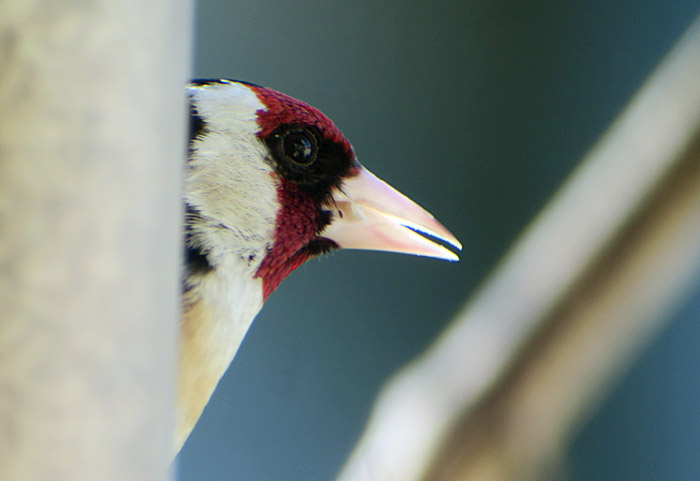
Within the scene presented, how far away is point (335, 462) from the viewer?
0.89 m

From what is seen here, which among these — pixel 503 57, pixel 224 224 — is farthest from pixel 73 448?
pixel 503 57

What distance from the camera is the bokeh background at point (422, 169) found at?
0.81 m

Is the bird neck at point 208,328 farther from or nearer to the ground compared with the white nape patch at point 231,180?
nearer to the ground

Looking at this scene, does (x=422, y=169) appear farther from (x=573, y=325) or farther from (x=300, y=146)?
(x=573, y=325)

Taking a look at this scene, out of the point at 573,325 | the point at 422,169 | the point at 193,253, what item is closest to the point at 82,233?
the point at 573,325

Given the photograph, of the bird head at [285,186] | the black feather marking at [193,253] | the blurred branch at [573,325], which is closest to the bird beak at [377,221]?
the bird head at [285,186]

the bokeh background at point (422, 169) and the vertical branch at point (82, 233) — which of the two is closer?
the vertical branch at point (82, 233)

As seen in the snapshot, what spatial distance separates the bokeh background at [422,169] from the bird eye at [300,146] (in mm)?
138

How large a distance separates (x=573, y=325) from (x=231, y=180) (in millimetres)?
532

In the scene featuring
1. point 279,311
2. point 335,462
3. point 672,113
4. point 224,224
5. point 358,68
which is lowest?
point 335,462

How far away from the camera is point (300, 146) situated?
657 millimetres

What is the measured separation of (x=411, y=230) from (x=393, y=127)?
0.33 metres

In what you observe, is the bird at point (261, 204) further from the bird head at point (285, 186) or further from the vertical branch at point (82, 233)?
the vertical branch at point (82, 233)

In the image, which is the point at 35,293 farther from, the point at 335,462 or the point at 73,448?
the point at 335,462
